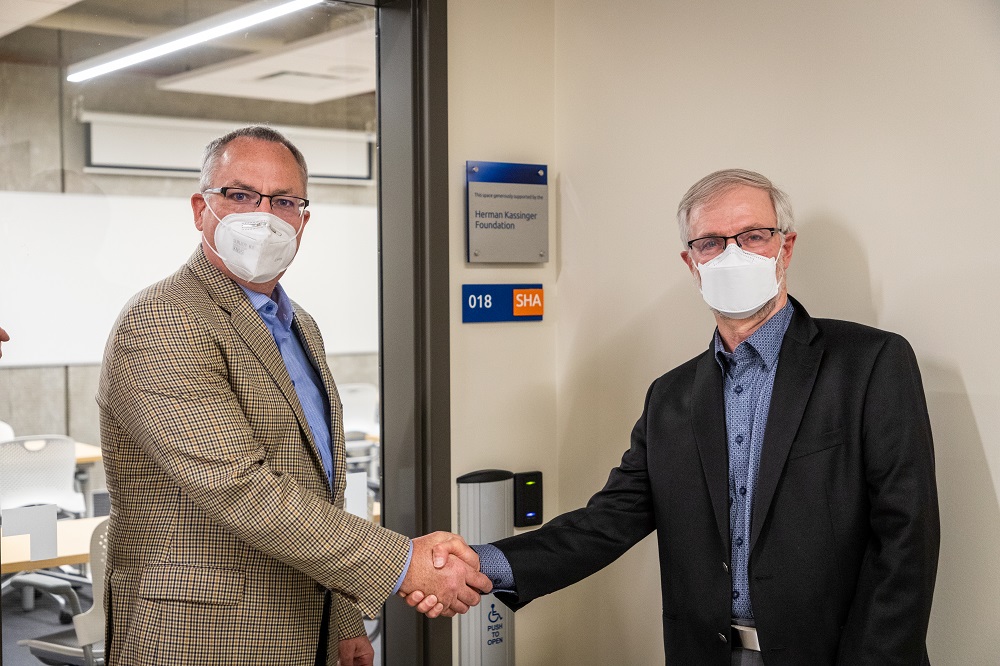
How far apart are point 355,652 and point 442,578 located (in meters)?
0.35

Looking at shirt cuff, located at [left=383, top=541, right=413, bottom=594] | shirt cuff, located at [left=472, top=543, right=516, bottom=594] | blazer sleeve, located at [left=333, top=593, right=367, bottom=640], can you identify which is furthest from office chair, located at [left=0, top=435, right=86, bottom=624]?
shirt cuff, located at [left=472, top=543, right=516, bottom=594]

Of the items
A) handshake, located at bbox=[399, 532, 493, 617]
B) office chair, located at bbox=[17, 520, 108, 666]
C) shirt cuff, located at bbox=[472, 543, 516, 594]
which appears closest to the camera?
handshake, located at bbox=[399, 532, 493, 617]

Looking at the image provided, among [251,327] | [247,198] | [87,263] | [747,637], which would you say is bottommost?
[747,637]

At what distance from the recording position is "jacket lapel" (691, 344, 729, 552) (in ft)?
6.37

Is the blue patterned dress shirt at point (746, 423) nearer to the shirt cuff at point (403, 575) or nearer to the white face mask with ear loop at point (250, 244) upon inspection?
the shirt cuff at point (403, 575)

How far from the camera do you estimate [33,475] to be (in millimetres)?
2434

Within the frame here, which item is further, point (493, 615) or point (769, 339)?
point (493, 615)

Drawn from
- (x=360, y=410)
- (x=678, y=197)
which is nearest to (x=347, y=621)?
A: (x=360, y=410)

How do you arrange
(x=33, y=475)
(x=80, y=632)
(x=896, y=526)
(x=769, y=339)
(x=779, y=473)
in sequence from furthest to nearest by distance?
1. (x=80, y=632)
2. (x=33, y=475)
3. (x=769, y=339)
4. (x=779, y=473)
5. (x=896, y=526)

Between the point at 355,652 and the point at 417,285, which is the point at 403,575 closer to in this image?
the point at 355,652

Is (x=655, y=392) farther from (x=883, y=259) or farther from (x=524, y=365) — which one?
(x=524, y=365)

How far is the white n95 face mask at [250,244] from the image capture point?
1.93 meters

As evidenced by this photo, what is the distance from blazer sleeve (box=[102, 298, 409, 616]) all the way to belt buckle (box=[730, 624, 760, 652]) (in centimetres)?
80

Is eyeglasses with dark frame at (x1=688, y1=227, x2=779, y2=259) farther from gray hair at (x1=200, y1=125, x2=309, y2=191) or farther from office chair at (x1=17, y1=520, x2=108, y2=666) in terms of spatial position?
office chair at (x1=17, y1=520, x2=108, y2=666)
